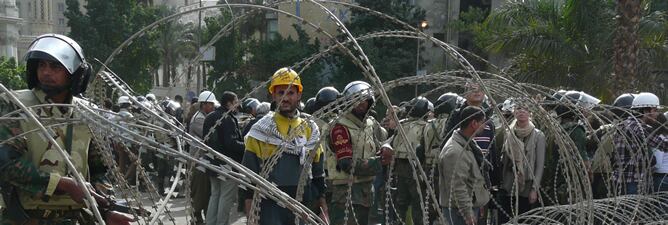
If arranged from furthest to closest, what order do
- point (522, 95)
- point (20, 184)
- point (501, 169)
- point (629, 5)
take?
point (629, 5), point (501, 169), point (522, 95), point (20, 184)

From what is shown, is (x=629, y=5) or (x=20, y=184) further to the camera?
(x=629, y=5)

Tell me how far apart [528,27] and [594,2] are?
4.40ft

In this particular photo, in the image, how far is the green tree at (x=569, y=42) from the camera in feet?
47.3

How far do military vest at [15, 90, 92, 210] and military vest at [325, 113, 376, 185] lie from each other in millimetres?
2598

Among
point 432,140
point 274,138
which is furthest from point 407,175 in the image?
point 274,138

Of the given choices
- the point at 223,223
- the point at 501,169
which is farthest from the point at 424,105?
the point at 223,223

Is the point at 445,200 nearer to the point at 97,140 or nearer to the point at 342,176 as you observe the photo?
the point at 342,176

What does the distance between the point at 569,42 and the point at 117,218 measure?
12.3m

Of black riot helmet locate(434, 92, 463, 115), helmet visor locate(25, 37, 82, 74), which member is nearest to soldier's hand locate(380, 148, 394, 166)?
black riot helmet locate(434, 92, 463, 115)

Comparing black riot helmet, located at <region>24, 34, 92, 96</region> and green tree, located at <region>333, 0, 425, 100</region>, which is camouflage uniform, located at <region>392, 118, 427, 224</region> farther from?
green tree, located at <region>333, 0, 425, 100</region>

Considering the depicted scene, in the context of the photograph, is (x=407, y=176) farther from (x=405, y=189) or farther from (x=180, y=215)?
(x=180, y=215)

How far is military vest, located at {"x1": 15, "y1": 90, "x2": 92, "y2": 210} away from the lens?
386 cm

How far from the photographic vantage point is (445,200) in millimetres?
6441

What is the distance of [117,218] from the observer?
3818mm
